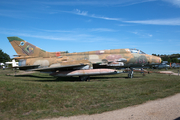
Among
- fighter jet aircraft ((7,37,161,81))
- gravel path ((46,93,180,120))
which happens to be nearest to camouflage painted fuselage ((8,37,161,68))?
fighter jet aircraft ((7,37,161,81))

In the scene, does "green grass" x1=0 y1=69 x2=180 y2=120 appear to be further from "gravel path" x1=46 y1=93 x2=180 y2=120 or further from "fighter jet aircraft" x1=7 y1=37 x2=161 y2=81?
"fighter jet aircraft" x1=7 y1=37 x2=161 y2=81

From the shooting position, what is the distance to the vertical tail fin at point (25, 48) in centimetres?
2086

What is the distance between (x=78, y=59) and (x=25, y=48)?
7845 mm

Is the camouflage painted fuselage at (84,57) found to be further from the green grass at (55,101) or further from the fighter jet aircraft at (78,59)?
the green grass at (55,101)

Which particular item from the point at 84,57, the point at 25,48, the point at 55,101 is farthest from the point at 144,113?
the point at 25,48

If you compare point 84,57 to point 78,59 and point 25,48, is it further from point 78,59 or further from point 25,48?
point 25,48

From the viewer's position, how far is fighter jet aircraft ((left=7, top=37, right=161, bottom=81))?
63.2 ft

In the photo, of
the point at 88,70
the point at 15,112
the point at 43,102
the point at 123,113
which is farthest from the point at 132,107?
the point at 88,70

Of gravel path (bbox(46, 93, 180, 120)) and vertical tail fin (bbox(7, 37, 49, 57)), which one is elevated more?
vertical tail fin (bbox(7, 37, 49, 57))

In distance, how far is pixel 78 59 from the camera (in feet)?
66.2

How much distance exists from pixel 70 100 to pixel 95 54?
12.0 metres

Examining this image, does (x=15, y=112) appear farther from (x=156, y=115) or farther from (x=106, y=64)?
(x=106, y=64)

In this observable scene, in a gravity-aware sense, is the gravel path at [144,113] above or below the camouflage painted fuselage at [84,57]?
below

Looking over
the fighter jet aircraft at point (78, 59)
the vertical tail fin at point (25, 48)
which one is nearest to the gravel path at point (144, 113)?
the fighter jet aircraft at point (78, 59)
